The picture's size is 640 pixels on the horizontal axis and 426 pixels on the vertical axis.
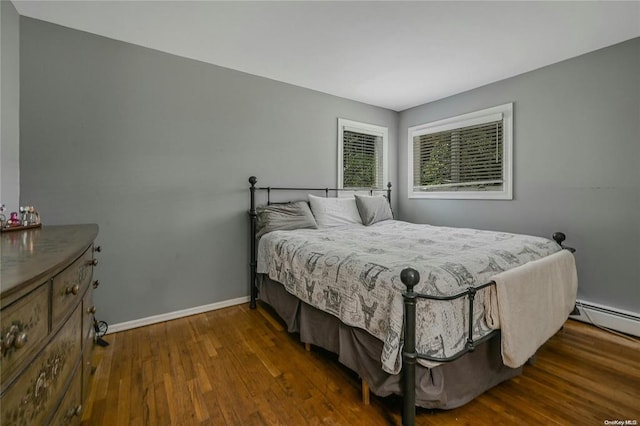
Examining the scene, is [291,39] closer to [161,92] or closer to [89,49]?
[161,92]

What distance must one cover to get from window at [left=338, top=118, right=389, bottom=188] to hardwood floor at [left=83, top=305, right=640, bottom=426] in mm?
2206

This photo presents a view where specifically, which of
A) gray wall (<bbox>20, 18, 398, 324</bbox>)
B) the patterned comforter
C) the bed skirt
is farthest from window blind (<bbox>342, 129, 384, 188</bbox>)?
the bed skirt

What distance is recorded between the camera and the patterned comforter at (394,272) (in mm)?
1289

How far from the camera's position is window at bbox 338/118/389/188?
367 centimetres

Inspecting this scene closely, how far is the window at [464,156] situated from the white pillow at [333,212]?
1.25 m

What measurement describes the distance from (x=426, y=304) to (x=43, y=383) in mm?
1331

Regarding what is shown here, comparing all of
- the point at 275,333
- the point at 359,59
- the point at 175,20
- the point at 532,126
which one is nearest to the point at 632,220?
the point at 532,126

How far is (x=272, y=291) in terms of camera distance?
258 cm

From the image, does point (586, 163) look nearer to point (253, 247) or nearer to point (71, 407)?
point (253, 247)

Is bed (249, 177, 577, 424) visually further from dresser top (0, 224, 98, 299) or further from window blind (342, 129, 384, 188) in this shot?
window blind (342, 129, 384, 188)

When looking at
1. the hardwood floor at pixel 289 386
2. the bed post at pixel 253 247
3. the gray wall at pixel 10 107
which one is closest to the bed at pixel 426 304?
the hardwood floor at pixel 289 386

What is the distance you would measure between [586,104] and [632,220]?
1068 millimetres

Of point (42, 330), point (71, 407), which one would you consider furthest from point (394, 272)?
point (71, 407)

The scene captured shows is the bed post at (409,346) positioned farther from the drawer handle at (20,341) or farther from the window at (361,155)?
the window at (361,155)
